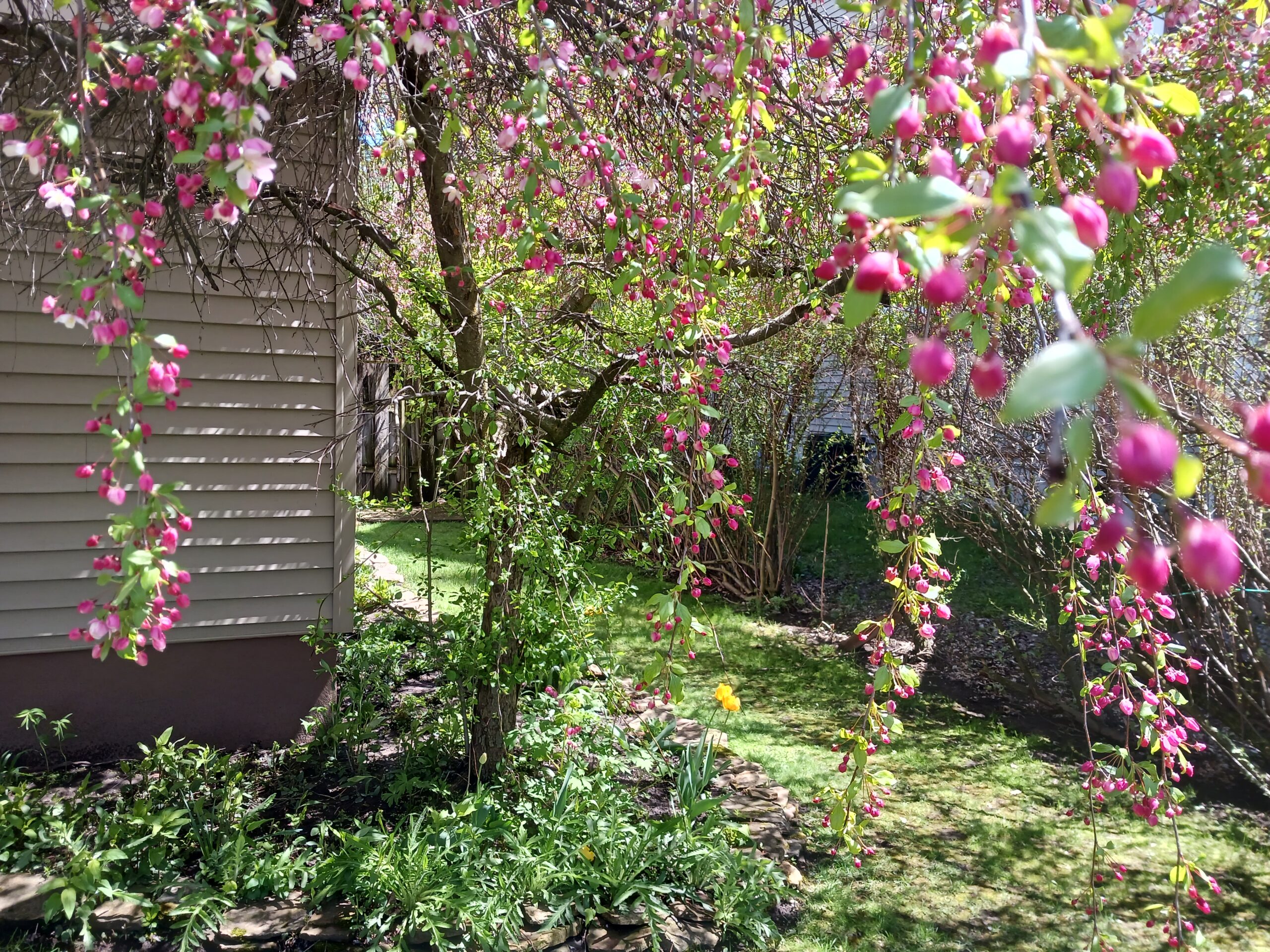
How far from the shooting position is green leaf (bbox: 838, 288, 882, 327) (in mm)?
747

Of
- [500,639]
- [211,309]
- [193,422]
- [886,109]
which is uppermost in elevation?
[211,309]

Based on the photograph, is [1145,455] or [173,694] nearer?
[1145,455]

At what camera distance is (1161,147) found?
73 centimetres

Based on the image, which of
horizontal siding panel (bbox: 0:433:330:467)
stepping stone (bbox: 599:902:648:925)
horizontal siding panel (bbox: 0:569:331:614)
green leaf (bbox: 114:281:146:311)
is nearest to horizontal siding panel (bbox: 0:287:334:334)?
horizontal siding panel (bbox: 0:433:330:467)

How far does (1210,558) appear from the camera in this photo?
0.57m

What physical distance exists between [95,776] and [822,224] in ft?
11.5

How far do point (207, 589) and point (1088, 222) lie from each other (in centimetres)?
362

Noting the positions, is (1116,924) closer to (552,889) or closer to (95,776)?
(552,889)

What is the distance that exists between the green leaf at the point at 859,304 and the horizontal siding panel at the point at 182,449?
9.44 ft

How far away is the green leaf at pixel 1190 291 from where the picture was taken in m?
0.51

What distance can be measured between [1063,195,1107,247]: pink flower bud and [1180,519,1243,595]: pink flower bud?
0.22 metres

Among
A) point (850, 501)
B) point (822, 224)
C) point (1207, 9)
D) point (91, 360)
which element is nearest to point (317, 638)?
point (91, 360)

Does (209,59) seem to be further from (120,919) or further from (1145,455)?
(120,919)


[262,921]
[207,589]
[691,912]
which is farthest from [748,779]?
[207,589]
